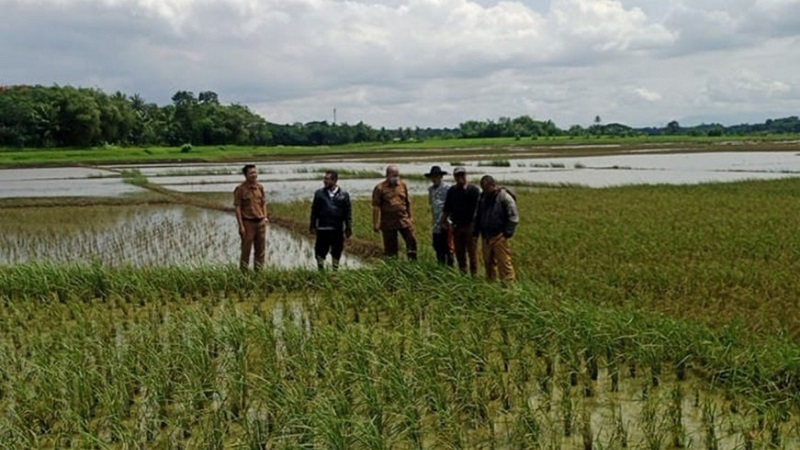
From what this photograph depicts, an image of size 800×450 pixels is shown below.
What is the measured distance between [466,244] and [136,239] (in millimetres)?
6925

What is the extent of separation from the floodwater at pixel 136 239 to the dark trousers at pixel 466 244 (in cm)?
167

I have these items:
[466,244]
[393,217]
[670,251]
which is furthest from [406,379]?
[670,251]

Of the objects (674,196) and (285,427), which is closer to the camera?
(285,427)

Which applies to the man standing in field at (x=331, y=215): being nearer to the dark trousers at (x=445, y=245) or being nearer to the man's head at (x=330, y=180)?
the man's head at (x=330, y=180)

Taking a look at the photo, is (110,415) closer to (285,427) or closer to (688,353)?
(285,427)

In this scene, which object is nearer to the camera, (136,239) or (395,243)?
(395,243)

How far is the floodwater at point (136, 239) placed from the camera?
11.0 meters

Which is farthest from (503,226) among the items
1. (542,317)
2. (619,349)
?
(619,349)

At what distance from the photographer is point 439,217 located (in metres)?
8.49

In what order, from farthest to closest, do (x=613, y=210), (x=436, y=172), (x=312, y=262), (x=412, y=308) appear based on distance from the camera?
1. (x=613, y=210)
2. (x=312, y=262)
3. (x=436, y=172)
4. (x=412, y=308)

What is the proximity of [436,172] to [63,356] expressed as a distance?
434 centimetres

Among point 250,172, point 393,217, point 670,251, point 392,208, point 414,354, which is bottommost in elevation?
point 670,251

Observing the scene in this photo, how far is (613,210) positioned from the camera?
1567 centimetres

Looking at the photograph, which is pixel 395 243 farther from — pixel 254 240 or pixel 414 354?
pixel 414 354
